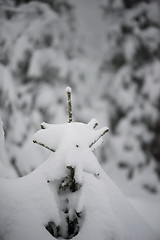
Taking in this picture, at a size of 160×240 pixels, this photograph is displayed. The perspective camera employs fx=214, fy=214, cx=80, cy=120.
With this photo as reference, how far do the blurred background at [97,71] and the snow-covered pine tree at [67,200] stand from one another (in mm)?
3658

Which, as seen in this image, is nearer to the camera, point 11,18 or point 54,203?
point 54,203

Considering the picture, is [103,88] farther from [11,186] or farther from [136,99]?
[11,186]

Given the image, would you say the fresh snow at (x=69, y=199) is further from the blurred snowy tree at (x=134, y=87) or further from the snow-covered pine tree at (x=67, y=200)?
the blurred snowy tree at (x=134, y=87)

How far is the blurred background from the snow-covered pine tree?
366cm

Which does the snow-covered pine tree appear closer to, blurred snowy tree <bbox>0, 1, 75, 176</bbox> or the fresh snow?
the fresh snow

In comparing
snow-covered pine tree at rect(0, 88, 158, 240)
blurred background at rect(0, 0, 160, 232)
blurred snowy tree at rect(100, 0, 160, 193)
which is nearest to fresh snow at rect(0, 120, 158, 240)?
snow-covered pine tree at rect(0, 88, 158, 240)

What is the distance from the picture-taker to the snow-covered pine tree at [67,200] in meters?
1.47

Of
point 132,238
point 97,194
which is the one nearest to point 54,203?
point 97,194

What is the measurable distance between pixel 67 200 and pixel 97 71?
5.19m

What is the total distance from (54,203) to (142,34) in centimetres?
548

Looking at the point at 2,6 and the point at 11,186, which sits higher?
the point at 2,6

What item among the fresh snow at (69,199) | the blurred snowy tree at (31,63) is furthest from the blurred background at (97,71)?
the fresh snow at (69,199)

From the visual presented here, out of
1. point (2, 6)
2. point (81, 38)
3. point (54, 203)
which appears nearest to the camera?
point (54, 203)

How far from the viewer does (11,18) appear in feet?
18.7
